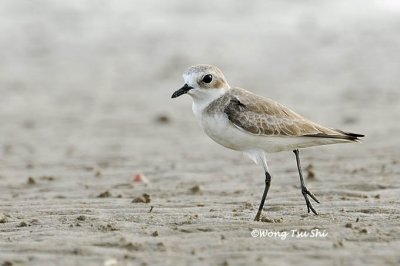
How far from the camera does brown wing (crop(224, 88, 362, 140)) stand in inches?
309

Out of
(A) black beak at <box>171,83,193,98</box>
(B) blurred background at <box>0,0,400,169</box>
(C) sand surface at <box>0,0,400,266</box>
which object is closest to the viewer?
(C) sand surface at <box>0,0,400,266</box>

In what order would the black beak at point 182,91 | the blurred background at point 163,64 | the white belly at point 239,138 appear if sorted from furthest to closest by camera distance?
the blurred background at point 163,64 < the black beak at point 182,91 < the white belly at point 239,138

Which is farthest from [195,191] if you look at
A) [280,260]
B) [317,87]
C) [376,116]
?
[317,87]

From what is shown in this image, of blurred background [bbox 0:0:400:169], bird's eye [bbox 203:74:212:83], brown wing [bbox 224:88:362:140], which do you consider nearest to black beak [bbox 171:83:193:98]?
bird's eye [bbox 203:74:212:83]

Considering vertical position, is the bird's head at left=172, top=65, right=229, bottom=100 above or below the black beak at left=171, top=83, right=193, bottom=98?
above

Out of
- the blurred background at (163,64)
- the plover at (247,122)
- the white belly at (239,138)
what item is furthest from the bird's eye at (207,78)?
the blurred background at (163,64)

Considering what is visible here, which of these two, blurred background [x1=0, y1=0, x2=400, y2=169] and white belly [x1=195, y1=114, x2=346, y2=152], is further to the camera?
blurred background [x1=0, y1=0, x2=400, y2=169]

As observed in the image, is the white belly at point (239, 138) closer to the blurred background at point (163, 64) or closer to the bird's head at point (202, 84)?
the bird's head at point (202, 84)

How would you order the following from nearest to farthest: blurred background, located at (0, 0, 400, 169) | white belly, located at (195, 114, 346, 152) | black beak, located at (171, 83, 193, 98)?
white belly, located at (195, 114, 346, 152) < black beak, located at (171, 83, 193, 98) < blurred background, located at (0, 0, 400, 169)

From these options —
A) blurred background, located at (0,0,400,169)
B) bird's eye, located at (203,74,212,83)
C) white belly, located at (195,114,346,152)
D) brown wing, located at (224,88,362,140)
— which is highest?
blurred background, located at (0,0,400,169)

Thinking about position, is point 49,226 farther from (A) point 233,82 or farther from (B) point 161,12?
(B) point 161,12

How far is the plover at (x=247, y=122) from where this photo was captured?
7844 millimetres

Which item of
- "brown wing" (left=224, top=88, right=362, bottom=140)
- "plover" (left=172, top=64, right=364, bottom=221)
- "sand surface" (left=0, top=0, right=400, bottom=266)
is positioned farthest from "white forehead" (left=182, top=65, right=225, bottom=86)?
"sand surface" (left=0, top=0, right=400, bottom=266)

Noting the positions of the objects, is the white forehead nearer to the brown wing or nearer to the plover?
the plover
